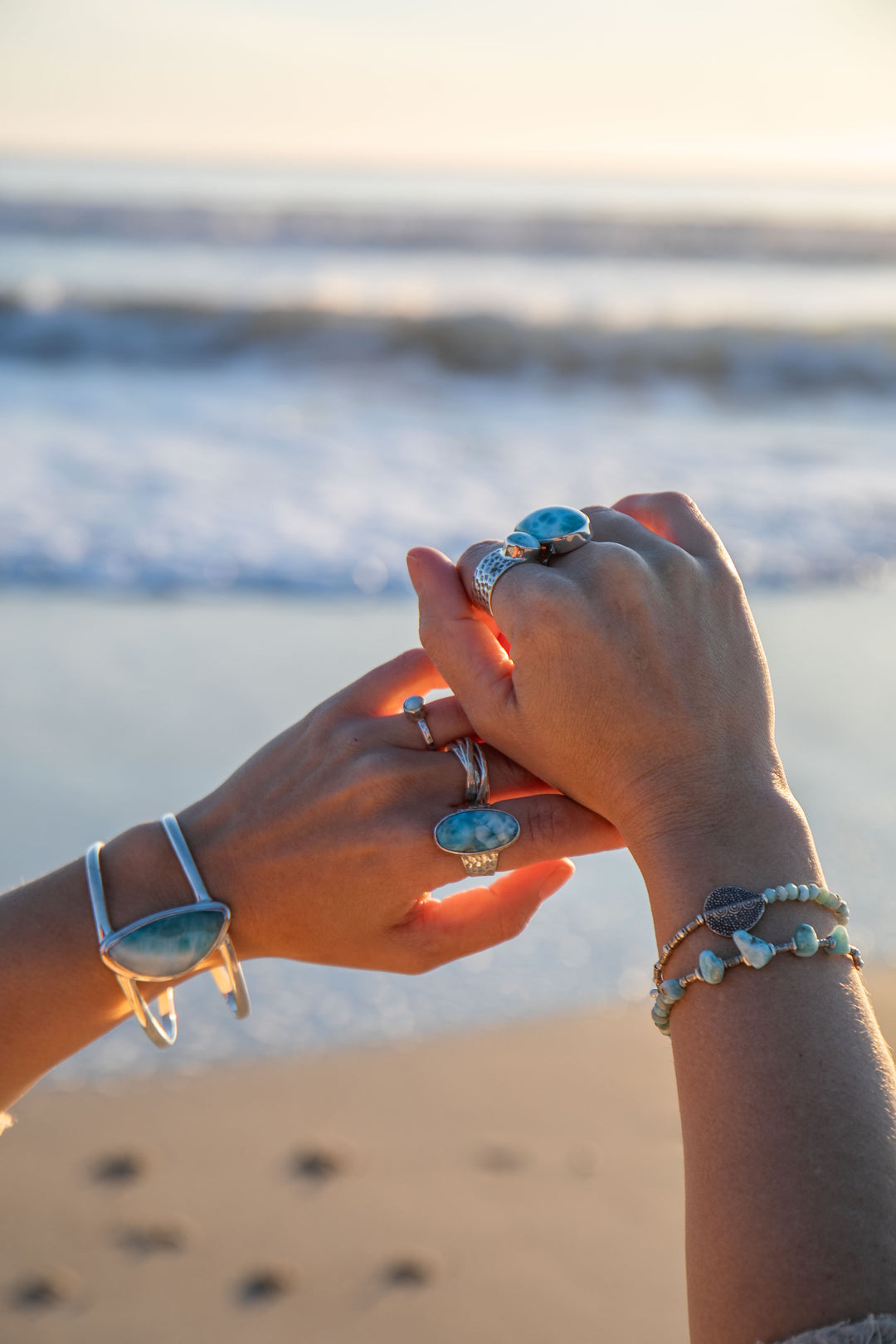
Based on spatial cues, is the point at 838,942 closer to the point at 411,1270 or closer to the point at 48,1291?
the point at 411,1270

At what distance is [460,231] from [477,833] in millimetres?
17902

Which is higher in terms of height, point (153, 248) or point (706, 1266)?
point (153, 248)

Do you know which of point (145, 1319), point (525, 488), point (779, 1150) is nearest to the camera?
point (779, 1150)

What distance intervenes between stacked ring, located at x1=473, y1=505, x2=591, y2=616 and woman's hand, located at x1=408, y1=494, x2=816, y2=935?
19 mm

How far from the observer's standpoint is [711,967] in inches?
38.8

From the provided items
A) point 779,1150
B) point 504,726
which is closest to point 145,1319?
point 504,726

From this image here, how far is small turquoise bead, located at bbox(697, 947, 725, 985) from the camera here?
984 millimetres

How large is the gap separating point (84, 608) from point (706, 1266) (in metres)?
4.05

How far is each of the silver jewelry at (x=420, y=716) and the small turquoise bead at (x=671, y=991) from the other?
571 mm

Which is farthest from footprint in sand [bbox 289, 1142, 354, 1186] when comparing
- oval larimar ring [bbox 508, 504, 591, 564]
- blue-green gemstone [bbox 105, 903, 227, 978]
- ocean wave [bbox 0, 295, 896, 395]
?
ocean wave [bbox 0, 295, 896, 395]

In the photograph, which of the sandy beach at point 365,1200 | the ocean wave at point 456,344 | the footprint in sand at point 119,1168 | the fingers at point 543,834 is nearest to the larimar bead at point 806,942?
the fingers at point 543,834

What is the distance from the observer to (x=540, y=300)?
1268 cm

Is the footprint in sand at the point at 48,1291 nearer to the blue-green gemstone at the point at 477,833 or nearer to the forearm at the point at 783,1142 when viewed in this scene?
the blue-green gemstone at the point at 477,833

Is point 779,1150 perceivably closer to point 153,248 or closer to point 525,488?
point 525,488
